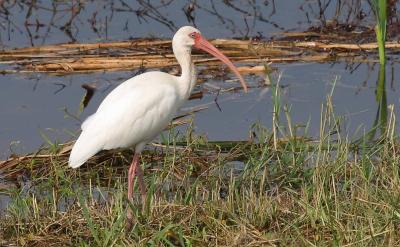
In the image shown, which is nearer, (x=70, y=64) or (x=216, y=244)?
(x=216, y=244)

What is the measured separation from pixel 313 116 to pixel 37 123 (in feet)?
6.50

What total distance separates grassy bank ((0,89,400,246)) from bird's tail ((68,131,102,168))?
16cm

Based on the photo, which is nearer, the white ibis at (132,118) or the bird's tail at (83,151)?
the bird's tail at (83,151)

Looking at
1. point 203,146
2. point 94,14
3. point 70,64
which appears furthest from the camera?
point 94,14

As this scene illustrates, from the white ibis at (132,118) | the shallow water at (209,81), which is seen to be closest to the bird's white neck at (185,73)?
the white ibis at (132,118)

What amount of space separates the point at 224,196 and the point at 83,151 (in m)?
0.87

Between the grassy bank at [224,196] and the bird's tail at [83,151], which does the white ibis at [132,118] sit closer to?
the bird's tail at [83,151]

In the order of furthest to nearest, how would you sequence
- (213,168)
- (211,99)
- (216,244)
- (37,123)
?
1. (211,99)
2. (37,123)
3. (213,168)
4. (216,244)

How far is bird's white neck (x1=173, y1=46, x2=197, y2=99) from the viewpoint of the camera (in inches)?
296

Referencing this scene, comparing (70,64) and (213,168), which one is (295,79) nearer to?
(70,64)

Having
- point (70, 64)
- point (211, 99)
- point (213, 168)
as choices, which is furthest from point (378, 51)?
point (213, 168)

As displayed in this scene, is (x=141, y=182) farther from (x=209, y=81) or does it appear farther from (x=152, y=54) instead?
(x=152, y=54)

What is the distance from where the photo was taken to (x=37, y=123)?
8.91 meters

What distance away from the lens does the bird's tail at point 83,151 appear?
7105 mm
